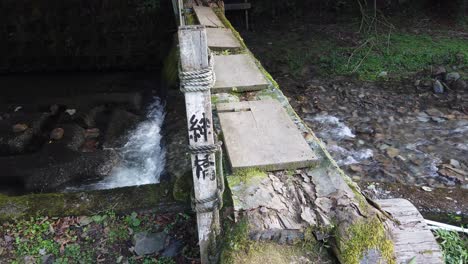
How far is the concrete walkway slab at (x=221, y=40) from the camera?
5.18 m

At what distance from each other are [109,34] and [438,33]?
26.8 ft

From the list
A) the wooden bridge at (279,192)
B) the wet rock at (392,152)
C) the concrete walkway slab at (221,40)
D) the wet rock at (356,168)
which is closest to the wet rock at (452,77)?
the wet rock at (392,152)

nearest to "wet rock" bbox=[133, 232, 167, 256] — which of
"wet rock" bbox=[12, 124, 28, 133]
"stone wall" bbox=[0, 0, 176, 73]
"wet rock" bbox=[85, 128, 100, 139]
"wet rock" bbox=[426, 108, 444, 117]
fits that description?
"wet rock" bbox=[85, 128, 100, 139]

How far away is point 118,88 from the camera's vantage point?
8664 mm

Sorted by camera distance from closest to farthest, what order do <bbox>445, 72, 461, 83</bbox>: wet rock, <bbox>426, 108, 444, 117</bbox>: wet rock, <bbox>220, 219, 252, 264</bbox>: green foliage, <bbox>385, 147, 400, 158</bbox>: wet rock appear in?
<bbox>220, 219, 252, 264</bbox>: green foliage, <bbox>385, 147, 400, 158</bbox>: wet rock, <bbox>426, 108, 444, 117</bbox>: wet rock, <bbox>445, 72, 461, 83</bbox>: wet rock

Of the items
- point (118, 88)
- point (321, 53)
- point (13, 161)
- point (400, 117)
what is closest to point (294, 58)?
point (321, 53)

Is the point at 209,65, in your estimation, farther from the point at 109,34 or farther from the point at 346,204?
the point at 109,34

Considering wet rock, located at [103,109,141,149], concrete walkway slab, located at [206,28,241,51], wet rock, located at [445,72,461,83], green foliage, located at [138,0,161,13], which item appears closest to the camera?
concrete walkway slab, located at [206,28,241,51]

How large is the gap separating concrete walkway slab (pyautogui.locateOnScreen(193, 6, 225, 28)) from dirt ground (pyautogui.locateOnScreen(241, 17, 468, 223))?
1.86 metres

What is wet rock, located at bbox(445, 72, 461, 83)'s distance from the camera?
728cm

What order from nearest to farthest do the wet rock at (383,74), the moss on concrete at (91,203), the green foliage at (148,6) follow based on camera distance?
the moss on concrete at (91,203) → the wet rock at (383,74) → the green foliage at (148,6)

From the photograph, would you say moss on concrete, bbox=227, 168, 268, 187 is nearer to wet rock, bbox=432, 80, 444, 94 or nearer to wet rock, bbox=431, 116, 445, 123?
wet rock, bbox=431, 116, 445, 123

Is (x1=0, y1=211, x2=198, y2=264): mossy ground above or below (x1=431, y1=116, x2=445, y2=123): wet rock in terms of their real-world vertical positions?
above

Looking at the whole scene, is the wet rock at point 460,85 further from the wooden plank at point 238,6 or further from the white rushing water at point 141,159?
the wooden plank at point 238,6
